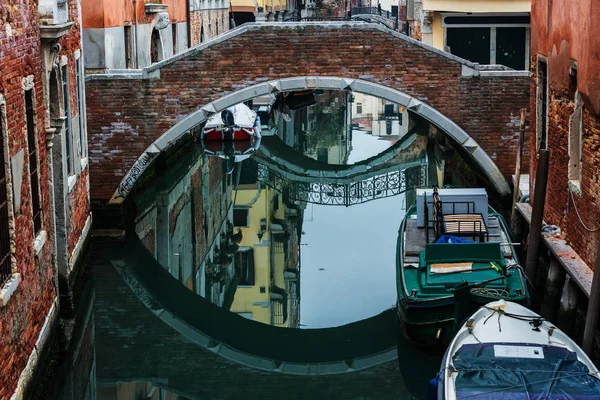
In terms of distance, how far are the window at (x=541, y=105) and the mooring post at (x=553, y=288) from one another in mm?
1819

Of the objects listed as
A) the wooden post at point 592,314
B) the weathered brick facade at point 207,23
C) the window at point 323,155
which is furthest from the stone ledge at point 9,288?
the weathered brick facade at point 207,23

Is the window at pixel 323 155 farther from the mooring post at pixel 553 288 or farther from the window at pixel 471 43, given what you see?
the mooring post at pixel 553 288

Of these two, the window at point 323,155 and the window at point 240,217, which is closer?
the window at point 240,217

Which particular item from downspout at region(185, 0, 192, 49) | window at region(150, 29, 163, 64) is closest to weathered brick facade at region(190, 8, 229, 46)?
downspout at region(185, 0, 192, 49)

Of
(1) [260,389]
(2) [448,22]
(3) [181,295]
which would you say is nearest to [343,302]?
(3) [181,295]

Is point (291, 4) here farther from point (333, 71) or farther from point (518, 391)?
point (518, 391)

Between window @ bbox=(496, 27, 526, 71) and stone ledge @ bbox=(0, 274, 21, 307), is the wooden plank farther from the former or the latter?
window @ bbox=(496, 27, 526, 71)

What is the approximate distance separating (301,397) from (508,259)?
2.22m

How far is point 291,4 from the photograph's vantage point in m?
37.8

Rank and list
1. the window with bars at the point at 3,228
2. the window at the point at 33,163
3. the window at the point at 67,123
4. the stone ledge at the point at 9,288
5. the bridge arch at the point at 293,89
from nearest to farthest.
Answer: the stone ledge at the point at 9,288 → the window with bars at the point at 3,228 → the window at the point at 33,163 → the window at the point at 67,123 → the bridge arch at the point at 293,89

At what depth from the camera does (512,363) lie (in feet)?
22.5

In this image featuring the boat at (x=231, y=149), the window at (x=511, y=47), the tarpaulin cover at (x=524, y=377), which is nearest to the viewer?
the tarpaulin cover at (x=524, y=377)

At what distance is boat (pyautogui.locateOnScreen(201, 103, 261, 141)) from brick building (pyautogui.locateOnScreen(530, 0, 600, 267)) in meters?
10.6

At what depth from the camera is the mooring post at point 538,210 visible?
375 inches
